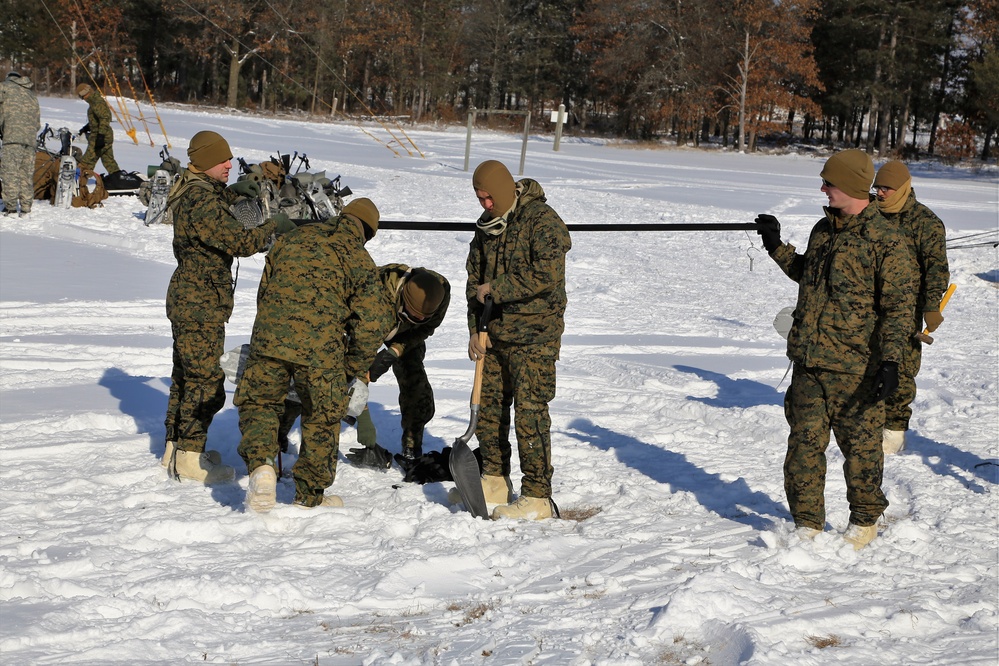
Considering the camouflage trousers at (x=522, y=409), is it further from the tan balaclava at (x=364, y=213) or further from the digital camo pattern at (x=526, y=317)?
the tan balaclava at (x=364, y=213)

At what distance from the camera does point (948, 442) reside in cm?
712

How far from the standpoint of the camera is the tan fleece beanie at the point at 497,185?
5.09 meters

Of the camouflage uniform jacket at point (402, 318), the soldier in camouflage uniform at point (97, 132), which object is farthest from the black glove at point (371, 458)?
the soldier in camouflage uniform at point (97, 132)

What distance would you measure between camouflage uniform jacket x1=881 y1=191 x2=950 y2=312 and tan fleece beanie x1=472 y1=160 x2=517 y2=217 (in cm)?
266

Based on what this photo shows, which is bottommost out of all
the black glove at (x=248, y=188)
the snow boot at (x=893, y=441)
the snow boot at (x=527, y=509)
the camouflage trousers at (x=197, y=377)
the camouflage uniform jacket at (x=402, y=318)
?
the snow boot at (x=527, y=509)

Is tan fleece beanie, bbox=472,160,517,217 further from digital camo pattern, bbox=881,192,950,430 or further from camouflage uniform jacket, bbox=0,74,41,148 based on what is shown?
camouflage uniform jacket, bbox=0,74,41,148

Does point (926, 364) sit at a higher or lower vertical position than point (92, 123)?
lower

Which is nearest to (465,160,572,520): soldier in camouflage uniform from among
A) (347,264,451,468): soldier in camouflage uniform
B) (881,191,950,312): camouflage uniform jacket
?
(347,264,451,468): soldier in camouflage uniform

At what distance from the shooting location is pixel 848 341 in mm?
4793

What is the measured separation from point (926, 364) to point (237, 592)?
7.40 meters

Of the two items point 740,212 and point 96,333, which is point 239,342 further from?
point 740,212

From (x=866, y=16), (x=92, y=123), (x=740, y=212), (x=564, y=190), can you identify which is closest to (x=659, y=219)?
(x=740, y=212)

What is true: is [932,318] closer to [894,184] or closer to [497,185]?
[894,184]

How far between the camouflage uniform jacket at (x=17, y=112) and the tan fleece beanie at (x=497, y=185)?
1067 cm
